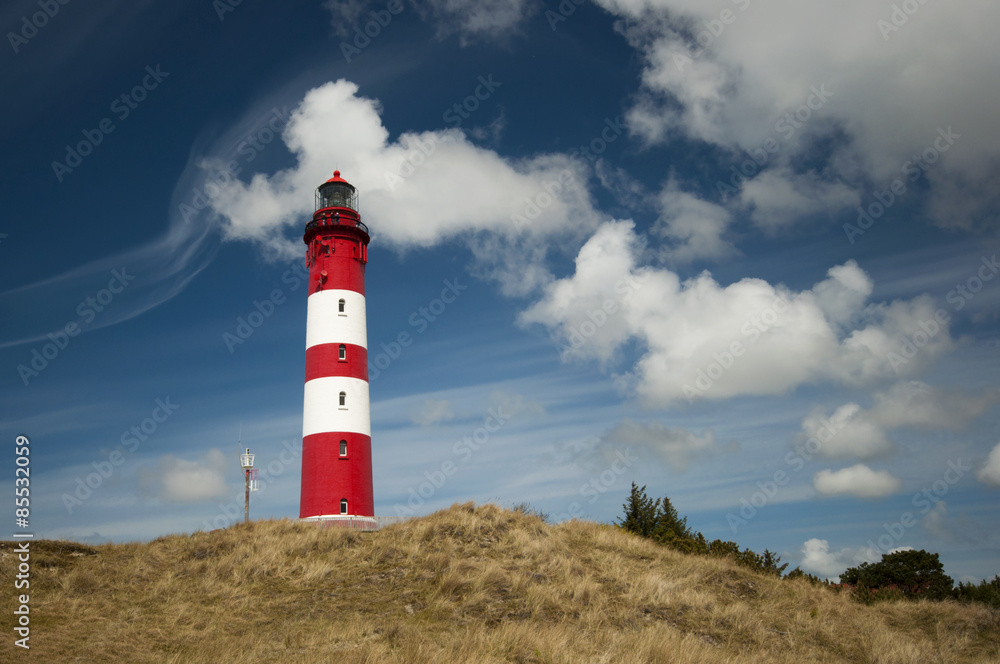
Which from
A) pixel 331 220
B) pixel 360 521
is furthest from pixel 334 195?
pixel 360 521

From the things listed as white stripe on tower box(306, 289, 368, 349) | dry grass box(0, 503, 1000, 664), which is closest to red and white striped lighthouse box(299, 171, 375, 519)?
white stripe on tower box(306, 289, 368, 349)

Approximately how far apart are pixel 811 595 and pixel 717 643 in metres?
7.53

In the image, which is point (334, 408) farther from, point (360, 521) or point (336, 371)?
point (360, 521)

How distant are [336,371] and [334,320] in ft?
8.15

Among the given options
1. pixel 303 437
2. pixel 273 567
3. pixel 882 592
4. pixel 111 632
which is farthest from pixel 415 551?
pixel 882 592

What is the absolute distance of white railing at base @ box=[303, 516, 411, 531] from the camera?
980 inches

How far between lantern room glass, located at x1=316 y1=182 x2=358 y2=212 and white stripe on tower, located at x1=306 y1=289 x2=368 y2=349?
16.7ft

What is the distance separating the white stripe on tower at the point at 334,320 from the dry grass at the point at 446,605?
9.01 m

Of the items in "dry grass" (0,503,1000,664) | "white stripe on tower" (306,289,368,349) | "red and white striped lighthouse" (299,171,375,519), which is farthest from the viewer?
"white stripe on tower" (306,289,368,349)

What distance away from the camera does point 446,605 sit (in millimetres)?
16656

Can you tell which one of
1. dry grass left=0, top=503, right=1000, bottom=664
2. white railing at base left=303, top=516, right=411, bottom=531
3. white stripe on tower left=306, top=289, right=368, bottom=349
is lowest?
dry grass left=0, top=503, right=1000, bottom=664

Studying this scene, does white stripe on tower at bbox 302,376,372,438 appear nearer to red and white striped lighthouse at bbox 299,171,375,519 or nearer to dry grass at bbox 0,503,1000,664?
red and white striped lighthouse at bbox 299,171,375,519

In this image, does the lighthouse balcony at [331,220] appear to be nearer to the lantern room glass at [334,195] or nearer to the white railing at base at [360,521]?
the lantern room glass at [334,195]

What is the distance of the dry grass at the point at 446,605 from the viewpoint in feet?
43.2
